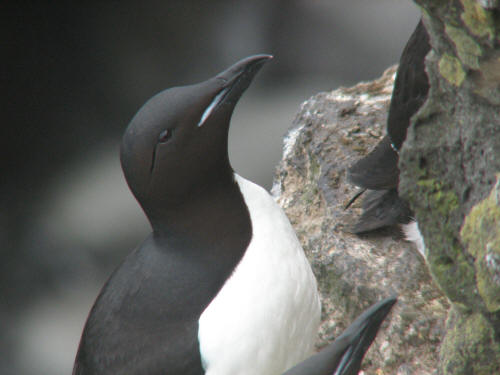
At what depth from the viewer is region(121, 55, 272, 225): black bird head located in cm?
209

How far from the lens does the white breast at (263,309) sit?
2.09 metres

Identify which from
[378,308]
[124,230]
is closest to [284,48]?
[124,230]

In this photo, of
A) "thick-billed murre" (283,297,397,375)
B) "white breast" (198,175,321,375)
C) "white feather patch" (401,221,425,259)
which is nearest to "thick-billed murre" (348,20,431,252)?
"white feather patch" (401,221,425,259)

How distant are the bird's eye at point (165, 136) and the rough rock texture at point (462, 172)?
2.60ft

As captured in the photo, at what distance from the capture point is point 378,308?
1.67 metres

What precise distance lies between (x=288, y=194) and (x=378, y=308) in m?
1.58

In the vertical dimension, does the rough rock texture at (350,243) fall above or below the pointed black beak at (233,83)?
below

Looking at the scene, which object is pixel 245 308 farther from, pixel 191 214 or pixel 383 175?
pixel 383 175

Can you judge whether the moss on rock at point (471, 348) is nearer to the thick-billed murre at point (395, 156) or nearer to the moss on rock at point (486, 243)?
the moss on rock at point (486, 243)

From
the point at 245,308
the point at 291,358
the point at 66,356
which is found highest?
the point at 245,308

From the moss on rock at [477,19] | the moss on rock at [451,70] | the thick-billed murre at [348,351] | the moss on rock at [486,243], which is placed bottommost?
the thick-billed murre at [348,351]

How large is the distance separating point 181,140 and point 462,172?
0.92 m

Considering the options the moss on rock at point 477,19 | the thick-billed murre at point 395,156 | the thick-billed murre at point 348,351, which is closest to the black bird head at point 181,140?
the thick-billed murre at point 395,156

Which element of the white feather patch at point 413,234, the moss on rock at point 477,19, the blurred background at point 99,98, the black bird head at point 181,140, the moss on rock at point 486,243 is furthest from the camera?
the blurred background at point 99,98
